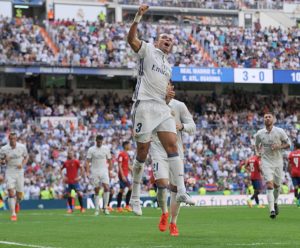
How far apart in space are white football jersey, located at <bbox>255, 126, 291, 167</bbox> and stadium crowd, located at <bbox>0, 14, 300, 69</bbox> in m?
25.5

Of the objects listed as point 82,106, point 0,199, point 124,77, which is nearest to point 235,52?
point 124,77

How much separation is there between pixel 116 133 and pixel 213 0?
22.5 meters

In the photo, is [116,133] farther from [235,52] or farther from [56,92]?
[235,52]

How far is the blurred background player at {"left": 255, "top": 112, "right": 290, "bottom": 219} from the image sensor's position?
21.7 metres

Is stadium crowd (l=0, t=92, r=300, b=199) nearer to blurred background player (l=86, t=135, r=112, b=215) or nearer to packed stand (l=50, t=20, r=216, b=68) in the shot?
packed stand (l=50, t=20, r=216, b=68)

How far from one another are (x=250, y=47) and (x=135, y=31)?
41122 millimetres

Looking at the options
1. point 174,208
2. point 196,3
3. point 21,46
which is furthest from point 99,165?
point 196,3

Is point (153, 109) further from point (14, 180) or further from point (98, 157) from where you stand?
point (98, 157)

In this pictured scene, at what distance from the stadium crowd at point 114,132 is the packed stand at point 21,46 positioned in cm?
228

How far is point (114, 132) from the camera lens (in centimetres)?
4500

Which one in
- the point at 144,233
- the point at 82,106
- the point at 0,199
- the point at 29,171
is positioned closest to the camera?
the point at 144,233

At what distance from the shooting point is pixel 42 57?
46281 millimetres

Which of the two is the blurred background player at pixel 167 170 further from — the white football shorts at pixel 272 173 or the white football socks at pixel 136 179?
the white football shorts at pixel 272 173

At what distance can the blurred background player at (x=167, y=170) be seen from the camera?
47.7ft
